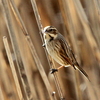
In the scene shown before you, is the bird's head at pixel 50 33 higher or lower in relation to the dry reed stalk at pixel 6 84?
higher

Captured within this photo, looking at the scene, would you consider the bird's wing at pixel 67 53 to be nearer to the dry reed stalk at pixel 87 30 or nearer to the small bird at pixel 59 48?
the small bird at pixel 59 48

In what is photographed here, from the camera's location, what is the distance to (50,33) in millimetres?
1394

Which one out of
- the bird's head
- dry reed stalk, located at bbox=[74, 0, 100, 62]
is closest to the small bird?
the bird's head

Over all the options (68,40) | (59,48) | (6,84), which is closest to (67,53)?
(59,48)

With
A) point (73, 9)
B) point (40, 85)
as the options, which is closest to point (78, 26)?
point (73, 9)

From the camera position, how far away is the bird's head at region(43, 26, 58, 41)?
1337 millimetres

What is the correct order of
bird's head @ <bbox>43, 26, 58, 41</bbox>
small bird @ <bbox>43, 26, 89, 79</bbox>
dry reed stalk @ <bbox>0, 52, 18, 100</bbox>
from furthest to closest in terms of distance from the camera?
dry reed stalk @ <bbox>0, 52, 18, 100</bbox>, small bird @ <bbox>43, 26, 89, 79</bbox>, bird's head @ <bbox>43, 26, 58, 41</bbox>

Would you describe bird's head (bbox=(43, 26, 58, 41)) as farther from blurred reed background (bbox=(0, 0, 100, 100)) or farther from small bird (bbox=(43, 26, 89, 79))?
blurred reed background (bbox=(0, 0, 100, 100))

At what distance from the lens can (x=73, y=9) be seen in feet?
5.22

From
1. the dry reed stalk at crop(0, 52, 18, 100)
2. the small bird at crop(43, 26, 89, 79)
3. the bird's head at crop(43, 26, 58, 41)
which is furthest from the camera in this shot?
the dry reed stalk at crop(0, 52, 18, 100)

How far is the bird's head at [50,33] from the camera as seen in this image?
1337 millimetres

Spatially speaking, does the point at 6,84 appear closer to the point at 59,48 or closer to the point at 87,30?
the point at 59,48

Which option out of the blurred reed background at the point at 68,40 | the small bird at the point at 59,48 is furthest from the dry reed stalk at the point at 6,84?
the small bird at the point at 59,48

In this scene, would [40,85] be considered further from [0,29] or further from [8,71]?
[0,29]
